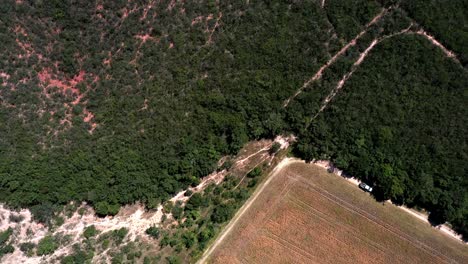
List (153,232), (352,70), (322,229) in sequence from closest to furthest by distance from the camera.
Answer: (352,70), (153,232), (322,229)

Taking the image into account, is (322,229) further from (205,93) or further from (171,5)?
(171,5)

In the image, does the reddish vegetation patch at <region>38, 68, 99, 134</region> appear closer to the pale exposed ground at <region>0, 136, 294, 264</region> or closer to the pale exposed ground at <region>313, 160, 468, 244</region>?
the pale exposed ground at <region>0, 136, 294, 264</region>

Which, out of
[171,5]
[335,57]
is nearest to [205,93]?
[171,5]

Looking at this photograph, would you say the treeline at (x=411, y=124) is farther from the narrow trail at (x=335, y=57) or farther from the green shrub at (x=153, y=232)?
the green shrub at (x=153, y=232)

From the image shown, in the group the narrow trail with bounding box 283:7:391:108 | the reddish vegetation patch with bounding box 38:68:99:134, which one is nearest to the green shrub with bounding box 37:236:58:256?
the reddish vegetation patch with bounding box 38:68:99:134

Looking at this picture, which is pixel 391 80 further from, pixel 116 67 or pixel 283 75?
pixel 116 67

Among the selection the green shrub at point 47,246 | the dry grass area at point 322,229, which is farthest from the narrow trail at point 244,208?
the green shrub at point 47,246
